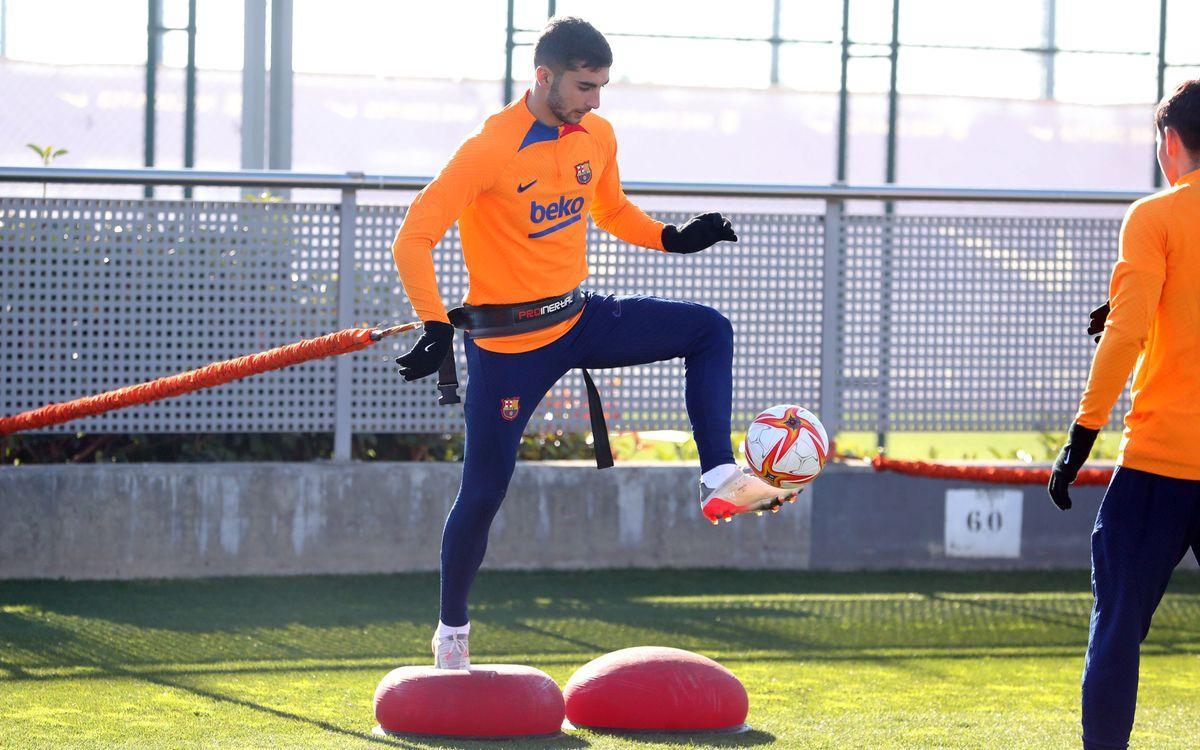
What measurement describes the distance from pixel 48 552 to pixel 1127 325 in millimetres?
5720

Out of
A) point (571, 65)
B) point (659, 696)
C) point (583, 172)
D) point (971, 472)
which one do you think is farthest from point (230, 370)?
point (971, 472)

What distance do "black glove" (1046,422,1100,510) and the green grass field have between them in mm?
1220

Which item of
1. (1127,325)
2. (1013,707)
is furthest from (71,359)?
(1127,325)

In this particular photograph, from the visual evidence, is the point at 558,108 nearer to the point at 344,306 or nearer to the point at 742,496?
the point at 742,496

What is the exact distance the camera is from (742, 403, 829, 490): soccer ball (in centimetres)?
501

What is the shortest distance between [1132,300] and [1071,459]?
0.45 metres

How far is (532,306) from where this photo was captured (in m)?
5.17

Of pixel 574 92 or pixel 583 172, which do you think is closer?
pixel 574 92

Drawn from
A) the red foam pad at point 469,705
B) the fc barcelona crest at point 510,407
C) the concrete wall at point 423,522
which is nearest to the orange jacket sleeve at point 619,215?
the fc barcelona crest at point 510,407

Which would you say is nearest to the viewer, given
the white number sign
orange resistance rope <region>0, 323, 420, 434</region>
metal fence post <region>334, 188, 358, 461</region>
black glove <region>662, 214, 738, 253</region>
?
black glove <region>662, 214, 738, 253</region>

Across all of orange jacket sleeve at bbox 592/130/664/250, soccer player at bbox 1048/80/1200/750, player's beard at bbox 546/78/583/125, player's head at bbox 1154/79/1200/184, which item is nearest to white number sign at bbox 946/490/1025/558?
orange jacket sleeve at bbox 592/130/664/250

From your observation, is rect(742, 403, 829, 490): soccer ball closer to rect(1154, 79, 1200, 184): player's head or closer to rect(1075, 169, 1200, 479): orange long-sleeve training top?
rect(1075, 169, 1200, 479): orange long-sleeve training top

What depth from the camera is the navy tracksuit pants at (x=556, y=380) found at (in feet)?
17.1

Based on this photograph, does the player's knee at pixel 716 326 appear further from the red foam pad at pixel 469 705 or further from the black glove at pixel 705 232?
the red foam pad at pixel 469 705
